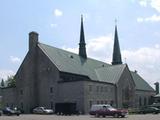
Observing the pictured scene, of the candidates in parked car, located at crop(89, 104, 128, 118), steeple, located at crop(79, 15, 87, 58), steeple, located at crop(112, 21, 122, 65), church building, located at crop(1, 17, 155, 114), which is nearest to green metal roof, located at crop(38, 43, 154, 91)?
church building, located at crop(1, 17, 155, 114)

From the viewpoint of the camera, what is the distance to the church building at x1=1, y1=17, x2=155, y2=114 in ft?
240

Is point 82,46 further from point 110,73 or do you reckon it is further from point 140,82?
point 140,82

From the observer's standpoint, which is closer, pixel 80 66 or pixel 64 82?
pixel 64 82

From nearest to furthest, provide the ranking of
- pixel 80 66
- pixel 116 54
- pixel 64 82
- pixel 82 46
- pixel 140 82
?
1. pixel 64 82
2. pixel 80 66
3. pixel 82 46
4. pixel 140 82
5. pixel 116 54

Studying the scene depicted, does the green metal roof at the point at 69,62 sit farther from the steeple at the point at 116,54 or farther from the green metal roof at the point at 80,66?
the steeple at the point at 116,54

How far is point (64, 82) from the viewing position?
2928 inches

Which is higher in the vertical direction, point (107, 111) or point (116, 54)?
point (116, 54)

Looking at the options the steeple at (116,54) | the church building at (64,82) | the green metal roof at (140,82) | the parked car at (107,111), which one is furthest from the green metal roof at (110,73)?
the parked car at (107,111)

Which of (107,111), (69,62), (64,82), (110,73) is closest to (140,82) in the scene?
(110,73)

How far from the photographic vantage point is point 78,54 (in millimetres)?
92625

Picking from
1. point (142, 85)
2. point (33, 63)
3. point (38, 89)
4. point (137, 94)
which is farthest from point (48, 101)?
point (142, 85)

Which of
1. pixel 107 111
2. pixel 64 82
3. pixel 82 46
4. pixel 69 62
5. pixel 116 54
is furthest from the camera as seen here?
pixel 116 54

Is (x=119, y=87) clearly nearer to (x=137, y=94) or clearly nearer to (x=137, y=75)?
(x=137, y=94)

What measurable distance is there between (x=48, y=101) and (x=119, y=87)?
56.5ft
